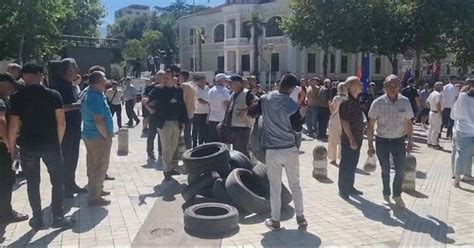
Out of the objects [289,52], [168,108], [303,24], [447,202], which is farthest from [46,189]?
[289,52]

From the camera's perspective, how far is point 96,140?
655 cm

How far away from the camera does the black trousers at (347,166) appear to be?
7.20 m

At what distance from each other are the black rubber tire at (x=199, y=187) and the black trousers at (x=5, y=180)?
7.47ft

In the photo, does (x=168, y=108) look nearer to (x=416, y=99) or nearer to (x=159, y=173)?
(x=159, y=173)

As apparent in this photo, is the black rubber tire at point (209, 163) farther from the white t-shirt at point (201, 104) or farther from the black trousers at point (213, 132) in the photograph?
the white t-shirt at point (201, 104)

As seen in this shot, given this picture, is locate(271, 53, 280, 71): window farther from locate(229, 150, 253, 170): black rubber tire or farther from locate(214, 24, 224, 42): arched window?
locate(229, 150, 253, 170): black rubber tire

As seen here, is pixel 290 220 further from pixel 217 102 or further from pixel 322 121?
pixel 322 121

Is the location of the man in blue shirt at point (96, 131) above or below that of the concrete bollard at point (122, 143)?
above

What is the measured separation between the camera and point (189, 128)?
10.4 meters

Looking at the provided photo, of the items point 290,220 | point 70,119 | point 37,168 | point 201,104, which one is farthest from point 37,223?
point 201,104

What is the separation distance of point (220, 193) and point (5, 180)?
2.77 metres

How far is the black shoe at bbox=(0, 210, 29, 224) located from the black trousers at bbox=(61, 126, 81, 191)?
3.60ft

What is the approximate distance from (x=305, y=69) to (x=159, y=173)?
53.5m

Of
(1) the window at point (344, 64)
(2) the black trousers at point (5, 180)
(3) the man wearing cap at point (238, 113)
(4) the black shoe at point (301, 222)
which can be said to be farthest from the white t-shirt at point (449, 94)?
(1) the window at point (344, 64)
